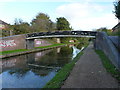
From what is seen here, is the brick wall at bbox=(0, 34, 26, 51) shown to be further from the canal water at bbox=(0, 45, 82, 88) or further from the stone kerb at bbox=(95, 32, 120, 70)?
the stone kerb at bbox=(95, 32, 120, 70)

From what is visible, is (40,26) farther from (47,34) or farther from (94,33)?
(94,33)

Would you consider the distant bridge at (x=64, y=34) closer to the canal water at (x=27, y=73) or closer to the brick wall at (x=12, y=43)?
the brick wall at (x=12, y=43)

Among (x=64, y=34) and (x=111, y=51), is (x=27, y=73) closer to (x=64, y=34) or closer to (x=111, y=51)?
(x=111, y=51)

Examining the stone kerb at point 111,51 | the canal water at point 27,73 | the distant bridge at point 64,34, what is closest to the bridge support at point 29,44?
the distant bridge at point 64,34

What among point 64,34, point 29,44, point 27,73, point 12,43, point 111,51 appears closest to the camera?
point 27,73

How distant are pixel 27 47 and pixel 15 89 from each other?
23508mm

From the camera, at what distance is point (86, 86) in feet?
20.3

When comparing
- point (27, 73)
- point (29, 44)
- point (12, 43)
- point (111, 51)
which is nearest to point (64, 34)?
point (29, 44)

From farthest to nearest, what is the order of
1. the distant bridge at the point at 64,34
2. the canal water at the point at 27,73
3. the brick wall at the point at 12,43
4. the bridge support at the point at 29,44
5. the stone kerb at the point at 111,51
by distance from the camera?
the bridge support at the point at 29,44 < the distant bridge at the point at 64,34 < the brick wall at the point at 12,43 < the stone kerb at the point at 111,51 < the canal water at the point at 27,73

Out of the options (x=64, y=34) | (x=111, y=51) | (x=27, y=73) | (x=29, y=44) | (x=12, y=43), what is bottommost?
(x=27, y=73)

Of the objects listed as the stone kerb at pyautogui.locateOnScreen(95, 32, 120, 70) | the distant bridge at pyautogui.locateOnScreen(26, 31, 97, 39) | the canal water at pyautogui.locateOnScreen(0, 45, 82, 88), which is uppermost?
the distant bridge at pyautogui.locateOnScreen(26, 31, 97, 39)

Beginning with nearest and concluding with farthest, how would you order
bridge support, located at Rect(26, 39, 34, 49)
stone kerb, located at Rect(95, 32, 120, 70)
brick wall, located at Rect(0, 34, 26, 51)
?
1. stone kerb, located at Rect(95, 32, 120, 70)
2. brick wall, located at Rect(0, 34, 26, 51)
3. bridge support, located at Rect(26, 39, 34, 49)

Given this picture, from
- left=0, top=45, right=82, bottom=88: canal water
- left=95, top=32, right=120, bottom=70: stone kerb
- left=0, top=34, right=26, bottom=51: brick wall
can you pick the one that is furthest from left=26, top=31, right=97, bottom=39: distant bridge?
left=0, top=45, right=82, bottom=88: canal water

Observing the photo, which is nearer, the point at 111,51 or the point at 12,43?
the point at 111,51
